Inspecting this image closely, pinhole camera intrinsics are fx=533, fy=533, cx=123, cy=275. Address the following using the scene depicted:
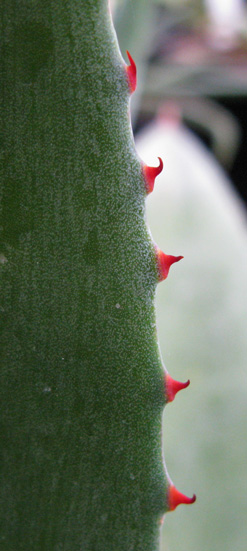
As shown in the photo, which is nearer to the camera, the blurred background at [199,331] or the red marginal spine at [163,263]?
the red marginal spine at [163,263]

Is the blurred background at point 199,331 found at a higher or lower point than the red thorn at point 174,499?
lower

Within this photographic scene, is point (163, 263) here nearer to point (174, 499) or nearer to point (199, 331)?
point (174, 499)

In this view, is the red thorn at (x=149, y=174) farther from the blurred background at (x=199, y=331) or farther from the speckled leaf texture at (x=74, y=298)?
the blurred background at (x=199, y=331)

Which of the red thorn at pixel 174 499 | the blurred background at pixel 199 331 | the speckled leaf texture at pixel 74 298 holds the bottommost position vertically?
the blurred background at pixel 199 331

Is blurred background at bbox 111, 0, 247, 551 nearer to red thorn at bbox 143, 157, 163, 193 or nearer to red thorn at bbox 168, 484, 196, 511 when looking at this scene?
red thorn at bbox 168, 484, 196, 511

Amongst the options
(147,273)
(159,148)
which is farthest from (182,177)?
(147,273)

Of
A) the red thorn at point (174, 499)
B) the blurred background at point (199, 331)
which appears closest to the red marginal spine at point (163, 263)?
the red thorn at point (174, 499)

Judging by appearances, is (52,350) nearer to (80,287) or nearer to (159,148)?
(80,287)

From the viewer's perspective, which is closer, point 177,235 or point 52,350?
point 52,350
